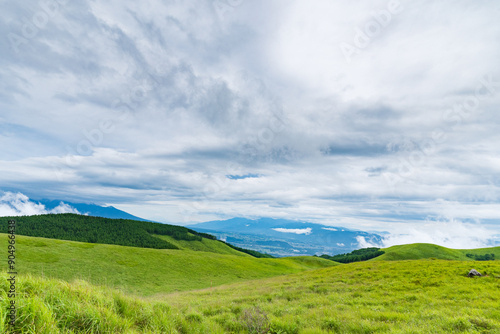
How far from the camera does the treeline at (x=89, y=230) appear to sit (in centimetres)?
13725

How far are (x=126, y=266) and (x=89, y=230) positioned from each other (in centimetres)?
11766

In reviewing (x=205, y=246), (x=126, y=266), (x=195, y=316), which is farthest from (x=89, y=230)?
(x=195, y=316)

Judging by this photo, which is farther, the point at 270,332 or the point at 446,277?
the point at 446,277

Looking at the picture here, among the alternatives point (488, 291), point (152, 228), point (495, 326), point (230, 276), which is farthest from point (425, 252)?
point (152, 228)

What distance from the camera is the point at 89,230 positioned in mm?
153625

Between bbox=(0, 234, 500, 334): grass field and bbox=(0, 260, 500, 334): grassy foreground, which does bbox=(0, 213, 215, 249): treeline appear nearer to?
bbox=(0, 234, 500, 334): grass field

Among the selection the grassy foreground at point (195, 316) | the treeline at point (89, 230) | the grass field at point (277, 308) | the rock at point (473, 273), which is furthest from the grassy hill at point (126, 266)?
the treeline at point (89, 230)

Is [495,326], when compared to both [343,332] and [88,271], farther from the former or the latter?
[88,271]

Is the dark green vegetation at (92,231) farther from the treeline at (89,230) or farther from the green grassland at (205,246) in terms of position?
the green grassland at (205,246)

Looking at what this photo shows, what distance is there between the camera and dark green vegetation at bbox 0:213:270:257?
13750 cm

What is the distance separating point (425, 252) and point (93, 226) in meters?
220

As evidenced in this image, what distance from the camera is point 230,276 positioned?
75625mm

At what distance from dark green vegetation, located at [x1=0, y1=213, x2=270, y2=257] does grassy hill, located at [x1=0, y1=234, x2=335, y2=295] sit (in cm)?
7609

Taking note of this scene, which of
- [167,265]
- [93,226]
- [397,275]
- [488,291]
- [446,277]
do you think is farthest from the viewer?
[93,226]
